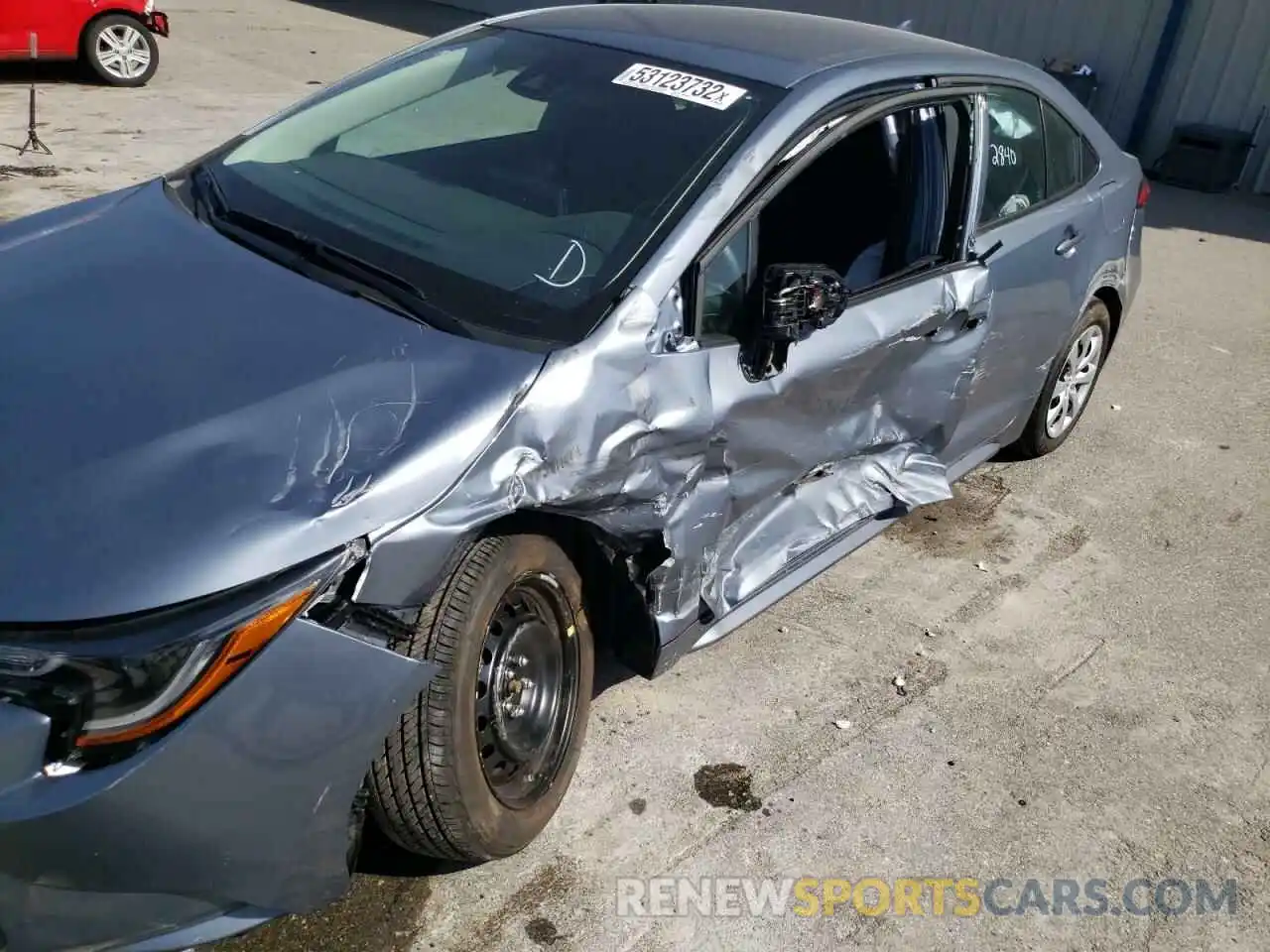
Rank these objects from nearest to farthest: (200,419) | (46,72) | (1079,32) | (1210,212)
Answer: (200,419) < (1210,212) < (46,72) < (1079,32)

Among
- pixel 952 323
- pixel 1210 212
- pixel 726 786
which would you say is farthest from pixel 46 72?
pixel 1210 212

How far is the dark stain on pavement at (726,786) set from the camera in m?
2.89

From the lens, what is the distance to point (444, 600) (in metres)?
2.18

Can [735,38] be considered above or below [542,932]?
above

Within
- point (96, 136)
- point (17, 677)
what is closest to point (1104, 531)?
point (17, 677)

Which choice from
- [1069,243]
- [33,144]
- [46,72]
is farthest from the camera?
[46,72]

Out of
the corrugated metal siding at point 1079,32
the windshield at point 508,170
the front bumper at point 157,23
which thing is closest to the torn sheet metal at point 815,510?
the windshield at point 508,170

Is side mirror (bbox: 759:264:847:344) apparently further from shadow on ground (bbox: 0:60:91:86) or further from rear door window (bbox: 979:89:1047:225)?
shadow on ground (bbox: 0:60:91:86)

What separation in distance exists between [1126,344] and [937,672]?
382 centimetres

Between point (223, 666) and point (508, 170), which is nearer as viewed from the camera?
point (223, 666)

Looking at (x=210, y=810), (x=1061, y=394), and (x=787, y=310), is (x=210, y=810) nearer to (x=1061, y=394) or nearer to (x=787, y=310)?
(x=787, y=310)

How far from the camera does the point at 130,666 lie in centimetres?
178

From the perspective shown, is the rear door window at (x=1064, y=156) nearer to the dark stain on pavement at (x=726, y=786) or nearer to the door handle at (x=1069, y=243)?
the door handle at (x=1069, y=243)

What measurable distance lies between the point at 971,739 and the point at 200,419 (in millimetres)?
2266
